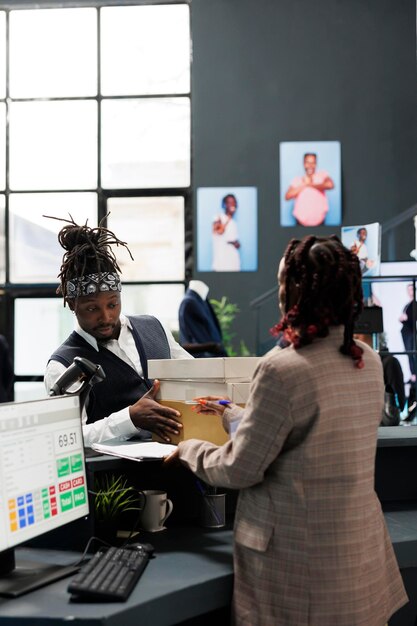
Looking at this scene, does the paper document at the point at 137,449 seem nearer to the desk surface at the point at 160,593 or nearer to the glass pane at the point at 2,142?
the desk surface at the point at 160,593

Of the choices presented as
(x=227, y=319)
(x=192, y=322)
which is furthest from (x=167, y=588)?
(x=227, y=319)

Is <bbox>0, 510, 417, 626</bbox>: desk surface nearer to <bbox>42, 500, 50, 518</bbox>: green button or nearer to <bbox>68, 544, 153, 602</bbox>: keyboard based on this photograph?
<bbox>68, 544, 153, 602</bbox>: keyboard

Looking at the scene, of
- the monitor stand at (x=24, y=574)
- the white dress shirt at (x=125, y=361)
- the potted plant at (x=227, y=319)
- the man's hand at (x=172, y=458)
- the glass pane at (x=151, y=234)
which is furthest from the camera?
the glass pane at (x=151, y=234)

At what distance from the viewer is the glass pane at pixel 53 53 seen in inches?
283

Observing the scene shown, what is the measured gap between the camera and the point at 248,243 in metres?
6.85

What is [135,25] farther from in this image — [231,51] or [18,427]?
[18,427]

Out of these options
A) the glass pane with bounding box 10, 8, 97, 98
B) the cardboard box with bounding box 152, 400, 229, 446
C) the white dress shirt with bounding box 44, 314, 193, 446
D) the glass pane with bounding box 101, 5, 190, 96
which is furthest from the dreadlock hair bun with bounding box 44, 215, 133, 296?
the glass pane with bounding box 10, 8, 97, 98

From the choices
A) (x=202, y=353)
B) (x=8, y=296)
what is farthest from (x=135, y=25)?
(x=202, y=353)

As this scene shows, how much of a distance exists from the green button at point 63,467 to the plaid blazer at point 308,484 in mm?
384

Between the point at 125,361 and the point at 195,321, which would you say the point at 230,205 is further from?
the point at 125,361

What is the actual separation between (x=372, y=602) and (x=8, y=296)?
5.96 meters

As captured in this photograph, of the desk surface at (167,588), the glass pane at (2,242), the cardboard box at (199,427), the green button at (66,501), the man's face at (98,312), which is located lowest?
the desk surface at (167,588)

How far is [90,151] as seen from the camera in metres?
7.14

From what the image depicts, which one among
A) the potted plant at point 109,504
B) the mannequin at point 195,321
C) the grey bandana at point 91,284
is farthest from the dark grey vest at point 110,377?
the mannequin at point 195,321
